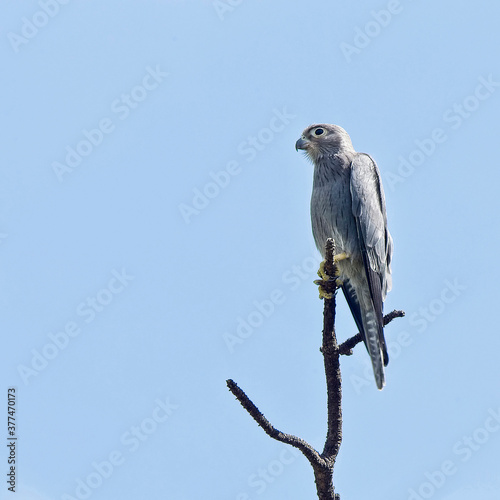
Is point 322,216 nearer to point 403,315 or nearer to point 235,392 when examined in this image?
point 403,315

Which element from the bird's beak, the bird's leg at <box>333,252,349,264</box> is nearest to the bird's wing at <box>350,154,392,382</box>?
the bird's leg at <box>333,252,349,264</box>

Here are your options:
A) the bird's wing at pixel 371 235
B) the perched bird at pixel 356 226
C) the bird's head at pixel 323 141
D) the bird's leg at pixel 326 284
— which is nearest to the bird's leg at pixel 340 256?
the perched bird at pixel 356 226

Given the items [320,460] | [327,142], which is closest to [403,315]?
[320,460]

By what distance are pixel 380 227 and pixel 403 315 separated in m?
1.92

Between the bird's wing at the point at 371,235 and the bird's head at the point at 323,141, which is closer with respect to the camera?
the bird's wing at the point at 371,235

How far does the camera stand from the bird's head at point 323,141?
7207 mm

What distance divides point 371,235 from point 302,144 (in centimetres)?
148

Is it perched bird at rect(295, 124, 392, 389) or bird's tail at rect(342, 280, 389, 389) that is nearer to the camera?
bird's tail at rect(342, 280, 389, 389)

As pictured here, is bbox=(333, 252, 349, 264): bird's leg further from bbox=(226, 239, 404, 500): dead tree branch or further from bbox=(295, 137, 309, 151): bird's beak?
bbox=(295, 137, 309, 151): bird's beak

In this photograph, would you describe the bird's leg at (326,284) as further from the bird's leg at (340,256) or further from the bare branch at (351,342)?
the bird's leg at (340,256)

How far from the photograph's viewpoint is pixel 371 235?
6.51 meters

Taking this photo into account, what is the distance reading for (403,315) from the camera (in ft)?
16.0

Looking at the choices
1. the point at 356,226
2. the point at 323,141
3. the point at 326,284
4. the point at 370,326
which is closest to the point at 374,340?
the point at 370,326

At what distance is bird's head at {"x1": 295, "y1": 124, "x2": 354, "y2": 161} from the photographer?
284 inches
